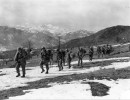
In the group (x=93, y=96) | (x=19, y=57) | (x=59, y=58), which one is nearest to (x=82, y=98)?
(x=93, y=96)

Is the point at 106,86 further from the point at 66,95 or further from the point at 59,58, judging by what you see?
the point at 59,58

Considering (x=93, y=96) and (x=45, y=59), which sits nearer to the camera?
(x=93, y=96)

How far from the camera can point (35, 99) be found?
12.5 meters

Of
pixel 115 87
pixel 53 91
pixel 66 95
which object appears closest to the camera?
pixel 66 95

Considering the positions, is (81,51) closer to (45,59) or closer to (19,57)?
(45,59)

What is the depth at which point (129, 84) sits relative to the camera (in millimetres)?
16406

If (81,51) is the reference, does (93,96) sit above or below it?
below

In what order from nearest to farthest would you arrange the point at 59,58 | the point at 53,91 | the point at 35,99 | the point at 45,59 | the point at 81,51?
1. the point at 35,99
2. the point at 53,91
3. the point at 45,59
4. the point at 59,58
5. the point at 81,51

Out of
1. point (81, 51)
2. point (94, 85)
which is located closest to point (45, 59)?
point (81, 51)

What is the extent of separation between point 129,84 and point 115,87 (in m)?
1.11

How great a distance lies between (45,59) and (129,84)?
12.3 m

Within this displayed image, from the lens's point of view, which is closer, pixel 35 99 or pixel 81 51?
pixel 35 99

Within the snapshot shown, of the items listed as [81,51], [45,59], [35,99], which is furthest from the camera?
[81,51]

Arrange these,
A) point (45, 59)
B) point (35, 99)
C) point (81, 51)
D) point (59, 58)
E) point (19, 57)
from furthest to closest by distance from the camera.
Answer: point (81, 51)
point (59, 58)
point (45, 59)
point (19, 57)
point (35, 99)
